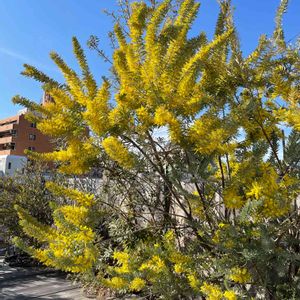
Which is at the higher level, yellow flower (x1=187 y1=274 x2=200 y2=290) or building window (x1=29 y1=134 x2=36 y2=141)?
building window (x1=29 y1=134 x2=36 y2=141)

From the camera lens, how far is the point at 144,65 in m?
1.95

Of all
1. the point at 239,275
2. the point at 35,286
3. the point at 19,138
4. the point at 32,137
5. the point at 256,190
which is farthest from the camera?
the point at 32,137

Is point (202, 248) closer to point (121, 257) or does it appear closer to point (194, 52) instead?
point (121, 257)

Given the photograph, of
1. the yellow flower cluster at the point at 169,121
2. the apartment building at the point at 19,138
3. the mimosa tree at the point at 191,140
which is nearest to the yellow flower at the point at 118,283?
the mimosa tree at the point at 191,140

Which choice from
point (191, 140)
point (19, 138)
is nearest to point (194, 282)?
point (191, 140)

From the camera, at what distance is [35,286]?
697cm

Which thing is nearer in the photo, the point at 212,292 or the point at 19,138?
the point at 212,292

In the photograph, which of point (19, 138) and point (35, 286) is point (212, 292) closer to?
point (35, 286)

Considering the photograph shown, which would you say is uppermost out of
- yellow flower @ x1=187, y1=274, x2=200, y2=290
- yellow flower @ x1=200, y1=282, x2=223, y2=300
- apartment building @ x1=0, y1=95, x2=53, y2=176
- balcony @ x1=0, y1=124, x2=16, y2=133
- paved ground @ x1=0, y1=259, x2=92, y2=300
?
balcony @ x1=0, y1=124, x2=16, y2=133

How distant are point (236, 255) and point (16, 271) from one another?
791 centimetres

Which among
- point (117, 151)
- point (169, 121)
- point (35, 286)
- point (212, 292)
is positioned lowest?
point (35, 286)

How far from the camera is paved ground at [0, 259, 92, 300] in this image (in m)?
6.14

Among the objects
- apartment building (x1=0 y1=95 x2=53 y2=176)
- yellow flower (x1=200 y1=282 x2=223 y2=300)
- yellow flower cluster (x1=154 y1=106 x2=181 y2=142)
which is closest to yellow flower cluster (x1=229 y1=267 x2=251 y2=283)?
yellow flower (x1=200 y1=282 x2=223 y2=300)

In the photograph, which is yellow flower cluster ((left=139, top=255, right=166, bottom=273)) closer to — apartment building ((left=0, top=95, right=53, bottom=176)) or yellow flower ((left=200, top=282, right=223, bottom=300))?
yellow flower ((left=200, top=282, right=223, bottom=300))
